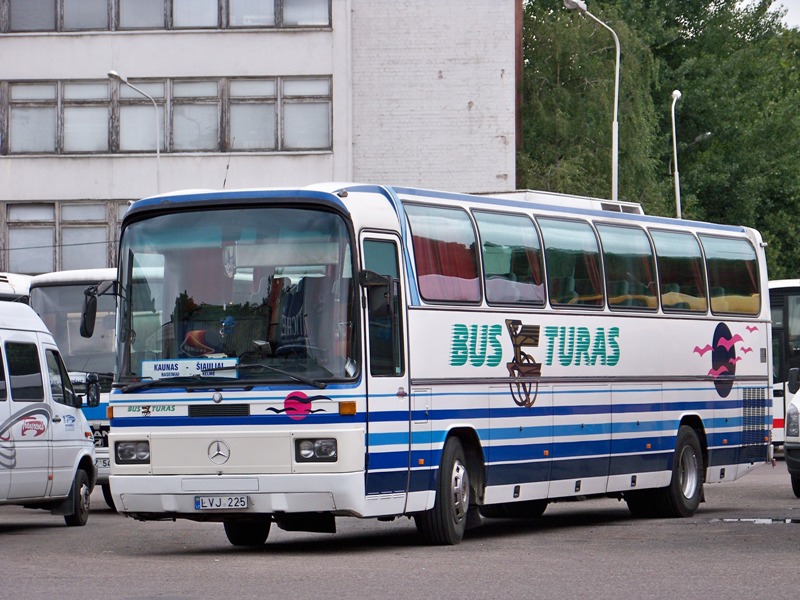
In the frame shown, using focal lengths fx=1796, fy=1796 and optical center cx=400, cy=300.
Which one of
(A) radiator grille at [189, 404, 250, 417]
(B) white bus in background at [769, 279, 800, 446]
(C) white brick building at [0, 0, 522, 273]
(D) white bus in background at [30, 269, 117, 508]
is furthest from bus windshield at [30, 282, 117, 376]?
(C) white brick building at [0, 0, 522, 273]

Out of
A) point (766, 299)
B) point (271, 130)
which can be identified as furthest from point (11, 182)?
point (766, 299)

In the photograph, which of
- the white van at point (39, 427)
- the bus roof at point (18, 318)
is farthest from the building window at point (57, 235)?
the bus roof at point (18, 318)

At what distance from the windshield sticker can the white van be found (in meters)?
3.80

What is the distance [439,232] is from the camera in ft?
54.4

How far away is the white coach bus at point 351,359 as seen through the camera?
15.0 meters

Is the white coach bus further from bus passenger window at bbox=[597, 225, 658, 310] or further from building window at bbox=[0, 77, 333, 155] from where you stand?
building window at bbox=[0, 77, 333, 155]

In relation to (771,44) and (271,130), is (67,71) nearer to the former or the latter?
(271,130)

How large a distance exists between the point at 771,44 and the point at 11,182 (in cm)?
3564

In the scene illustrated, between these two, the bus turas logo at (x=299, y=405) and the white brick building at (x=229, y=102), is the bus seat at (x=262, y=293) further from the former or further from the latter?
the white brick building at (x=229, y=102)

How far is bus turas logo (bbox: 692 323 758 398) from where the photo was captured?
21547mm

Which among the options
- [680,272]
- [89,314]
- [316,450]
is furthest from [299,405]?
[680,272]

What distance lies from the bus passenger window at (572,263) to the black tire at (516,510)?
2.37 metres

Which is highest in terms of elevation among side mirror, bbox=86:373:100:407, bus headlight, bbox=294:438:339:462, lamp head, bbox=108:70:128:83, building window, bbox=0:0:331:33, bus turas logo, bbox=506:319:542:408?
building window, bbox=0:0:331:33

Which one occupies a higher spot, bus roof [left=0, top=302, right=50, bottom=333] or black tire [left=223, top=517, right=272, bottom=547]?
bus roof [left=0, top=302, right=50, bottom=333]
